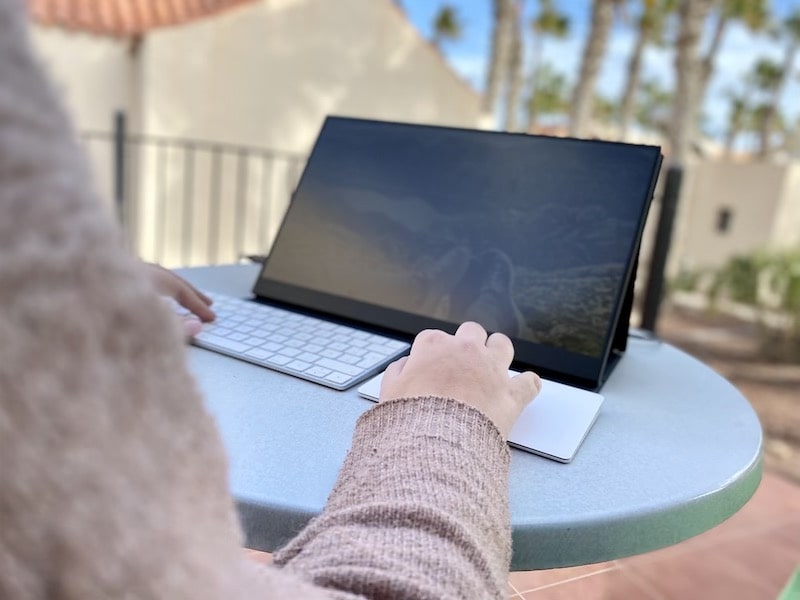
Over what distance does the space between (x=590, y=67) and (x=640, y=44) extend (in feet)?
8.29

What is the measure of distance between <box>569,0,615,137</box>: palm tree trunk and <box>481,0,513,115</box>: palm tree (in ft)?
2.52

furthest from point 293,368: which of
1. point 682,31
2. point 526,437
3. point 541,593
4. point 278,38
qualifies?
point 682,31

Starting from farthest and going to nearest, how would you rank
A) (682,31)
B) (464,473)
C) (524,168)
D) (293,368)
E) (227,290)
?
(682,31) → (227,290) → (524,168) → (293,368) → (464,473)

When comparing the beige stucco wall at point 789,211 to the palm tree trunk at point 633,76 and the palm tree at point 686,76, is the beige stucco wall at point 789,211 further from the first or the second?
the palm tree at point 686,76

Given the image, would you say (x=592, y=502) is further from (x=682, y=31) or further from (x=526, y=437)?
(x=682, y=31)

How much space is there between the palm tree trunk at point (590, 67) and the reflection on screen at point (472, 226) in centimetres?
576

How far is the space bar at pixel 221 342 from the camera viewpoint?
2.73 feet

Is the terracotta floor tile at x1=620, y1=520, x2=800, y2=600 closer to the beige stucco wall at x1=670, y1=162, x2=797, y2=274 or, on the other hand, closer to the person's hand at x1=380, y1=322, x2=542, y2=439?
the person's hand at x1=380, y1=322, x2=542, y2=439

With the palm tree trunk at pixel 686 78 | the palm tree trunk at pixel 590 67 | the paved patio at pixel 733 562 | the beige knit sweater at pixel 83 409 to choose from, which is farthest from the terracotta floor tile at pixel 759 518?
the palm tree trunk at pixel 590 67

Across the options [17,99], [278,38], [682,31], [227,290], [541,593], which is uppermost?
[682,31]

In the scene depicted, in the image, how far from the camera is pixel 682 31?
5.56 meters

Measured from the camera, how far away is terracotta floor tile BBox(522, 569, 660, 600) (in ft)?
3.25

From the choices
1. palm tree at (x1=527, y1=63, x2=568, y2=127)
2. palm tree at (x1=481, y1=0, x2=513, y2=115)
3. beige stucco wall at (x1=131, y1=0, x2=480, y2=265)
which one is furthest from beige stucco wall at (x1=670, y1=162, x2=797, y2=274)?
palm tree at (x1=527, y1=63, x2=568, y2=127)

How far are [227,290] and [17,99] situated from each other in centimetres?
93
